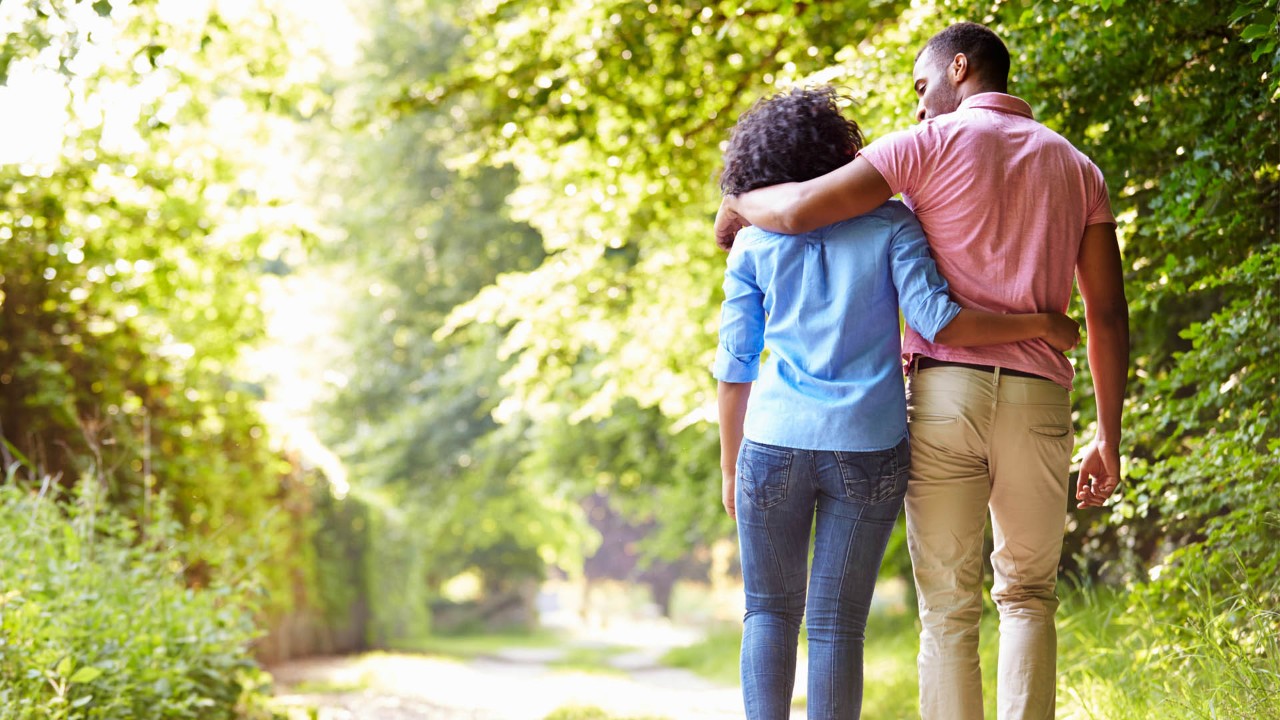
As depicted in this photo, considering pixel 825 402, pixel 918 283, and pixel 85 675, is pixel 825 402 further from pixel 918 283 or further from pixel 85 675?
pixel 85 675

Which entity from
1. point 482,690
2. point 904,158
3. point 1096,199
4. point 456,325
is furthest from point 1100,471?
point 456,325

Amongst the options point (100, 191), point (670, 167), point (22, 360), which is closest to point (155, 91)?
point (100, 191)

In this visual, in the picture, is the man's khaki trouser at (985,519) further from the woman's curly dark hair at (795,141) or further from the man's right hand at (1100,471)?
the woman's curly dark hair at (795,141)

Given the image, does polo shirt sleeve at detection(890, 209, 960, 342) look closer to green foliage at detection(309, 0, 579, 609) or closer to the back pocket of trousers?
the back pocket of trousers

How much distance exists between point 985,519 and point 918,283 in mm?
559

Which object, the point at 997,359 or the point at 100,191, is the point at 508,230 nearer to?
the point at 100,191

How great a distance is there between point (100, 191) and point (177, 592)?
4.05 m

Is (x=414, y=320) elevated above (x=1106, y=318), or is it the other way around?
(x=414, y=320)

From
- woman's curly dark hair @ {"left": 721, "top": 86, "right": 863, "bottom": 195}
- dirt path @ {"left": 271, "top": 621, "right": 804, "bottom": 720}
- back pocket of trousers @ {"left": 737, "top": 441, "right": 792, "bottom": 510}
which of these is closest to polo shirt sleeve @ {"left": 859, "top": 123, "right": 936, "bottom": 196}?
woman's curly dark hair @ {"left": 721, "top": 86, "right": 863, "bottom": 195}

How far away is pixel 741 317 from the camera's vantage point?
110 inches

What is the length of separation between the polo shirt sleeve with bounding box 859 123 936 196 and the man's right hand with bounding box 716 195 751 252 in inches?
13.8

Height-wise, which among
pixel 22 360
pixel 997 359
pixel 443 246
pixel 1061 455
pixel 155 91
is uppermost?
pixel 443 246

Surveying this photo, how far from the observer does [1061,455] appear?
265 cm

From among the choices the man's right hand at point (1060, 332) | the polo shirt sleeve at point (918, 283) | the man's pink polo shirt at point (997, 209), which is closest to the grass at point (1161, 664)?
the man's right hand at point (1060, 332)
